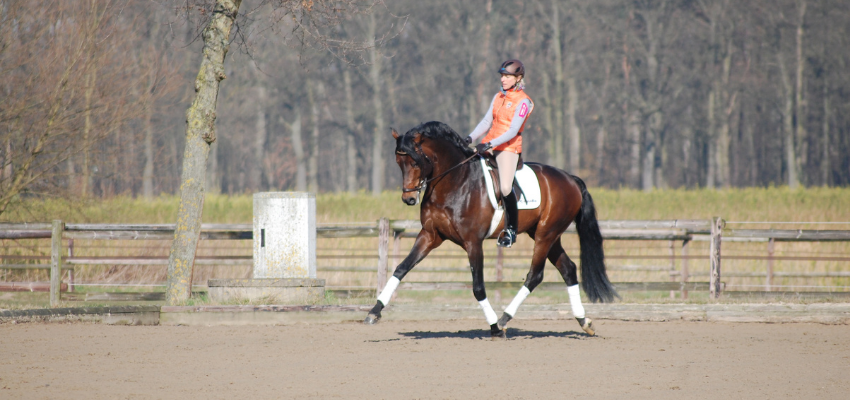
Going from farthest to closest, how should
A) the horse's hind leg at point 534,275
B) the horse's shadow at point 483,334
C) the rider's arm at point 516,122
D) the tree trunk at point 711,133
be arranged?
the tree trunk at point 711,133 → the horse's shadow at point 483,334 → the horse's hind leg at point 534,275 → the rider's arm at point 516,122

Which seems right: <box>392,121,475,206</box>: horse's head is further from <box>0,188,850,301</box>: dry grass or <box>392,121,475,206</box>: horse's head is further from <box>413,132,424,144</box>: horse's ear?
<box>0,188,850,301</box>: dry grass

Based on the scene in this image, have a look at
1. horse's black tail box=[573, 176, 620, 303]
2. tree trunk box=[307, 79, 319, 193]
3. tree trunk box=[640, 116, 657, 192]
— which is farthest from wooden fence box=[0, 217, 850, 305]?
tree trunk box=[640, 116, 657, 192]

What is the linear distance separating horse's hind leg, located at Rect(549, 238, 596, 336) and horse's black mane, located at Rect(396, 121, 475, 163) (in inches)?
59.4

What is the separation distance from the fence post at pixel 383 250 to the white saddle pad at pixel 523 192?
372cm

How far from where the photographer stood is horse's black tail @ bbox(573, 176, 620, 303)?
9.23m

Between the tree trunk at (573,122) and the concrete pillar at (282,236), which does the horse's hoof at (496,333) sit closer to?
the concrete pillar at (282,236)

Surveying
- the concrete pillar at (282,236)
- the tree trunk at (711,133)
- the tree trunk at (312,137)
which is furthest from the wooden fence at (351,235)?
the tree trunk at (312,137)

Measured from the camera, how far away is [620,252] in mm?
18469

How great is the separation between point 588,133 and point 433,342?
2172 inches

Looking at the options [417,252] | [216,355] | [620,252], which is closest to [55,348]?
[216,355]

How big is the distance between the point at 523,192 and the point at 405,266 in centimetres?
148

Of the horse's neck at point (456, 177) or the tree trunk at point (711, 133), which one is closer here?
the horse's neck at point (456, 177)

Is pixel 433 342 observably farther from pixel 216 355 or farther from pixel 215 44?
pixel 215 44

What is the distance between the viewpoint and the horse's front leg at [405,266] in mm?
7934
